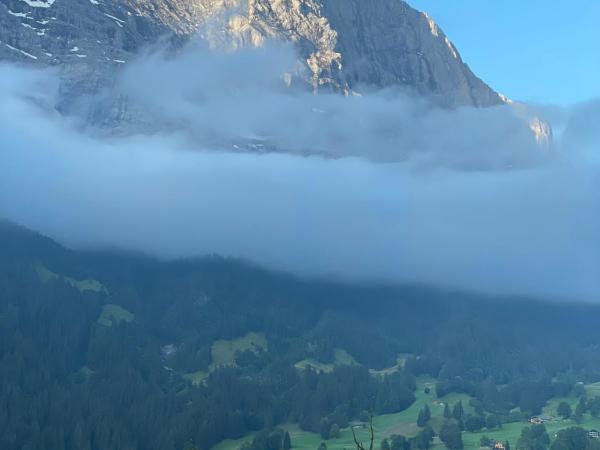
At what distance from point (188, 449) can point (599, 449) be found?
9642 centimetres

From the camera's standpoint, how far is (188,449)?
15888 cm

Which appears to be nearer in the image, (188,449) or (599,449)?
(188,449)

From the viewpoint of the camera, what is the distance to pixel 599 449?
199000mm
